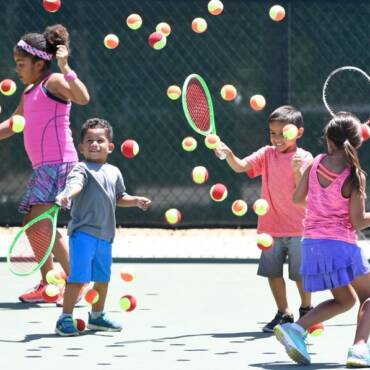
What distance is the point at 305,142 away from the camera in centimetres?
1141

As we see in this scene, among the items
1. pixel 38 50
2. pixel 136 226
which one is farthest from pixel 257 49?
pixel 38 50

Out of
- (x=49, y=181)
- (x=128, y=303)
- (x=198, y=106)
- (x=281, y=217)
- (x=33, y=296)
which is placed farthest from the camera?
(x=33, y=296)

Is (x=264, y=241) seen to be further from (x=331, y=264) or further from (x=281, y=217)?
(x=331, y=264)

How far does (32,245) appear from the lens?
762cm

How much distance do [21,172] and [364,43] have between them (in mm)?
3178

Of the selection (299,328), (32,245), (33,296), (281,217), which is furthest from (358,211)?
(33,296)

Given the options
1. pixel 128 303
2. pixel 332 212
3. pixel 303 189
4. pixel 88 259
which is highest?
pixel 303 189

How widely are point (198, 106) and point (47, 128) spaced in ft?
3.48

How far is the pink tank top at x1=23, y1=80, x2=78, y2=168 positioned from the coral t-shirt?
137cm

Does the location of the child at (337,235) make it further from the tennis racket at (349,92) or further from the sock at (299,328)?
the tennis racket at (349,92)

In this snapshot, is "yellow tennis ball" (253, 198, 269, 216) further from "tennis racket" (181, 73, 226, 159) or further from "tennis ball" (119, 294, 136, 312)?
"tennis ball" (119, 294, 136, 312)

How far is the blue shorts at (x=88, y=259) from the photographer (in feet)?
23.3

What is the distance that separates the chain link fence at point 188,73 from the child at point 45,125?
3.15 meters

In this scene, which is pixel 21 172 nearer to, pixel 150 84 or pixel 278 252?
pixel 150 84
